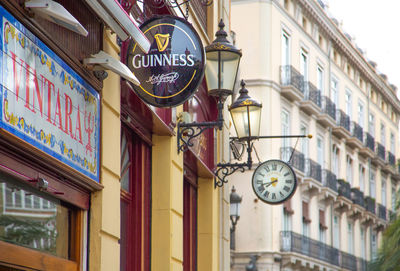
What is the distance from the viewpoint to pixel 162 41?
8.23 m

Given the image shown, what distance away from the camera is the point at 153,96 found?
8297mm

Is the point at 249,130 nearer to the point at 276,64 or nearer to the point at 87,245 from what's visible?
the point at 87,245

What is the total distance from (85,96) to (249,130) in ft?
14.8

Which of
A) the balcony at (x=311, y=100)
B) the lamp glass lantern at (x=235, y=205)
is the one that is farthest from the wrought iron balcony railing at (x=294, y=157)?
the lamp glass lantern at (x=235, y=205)

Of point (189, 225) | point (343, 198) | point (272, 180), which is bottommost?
point (189, 225)

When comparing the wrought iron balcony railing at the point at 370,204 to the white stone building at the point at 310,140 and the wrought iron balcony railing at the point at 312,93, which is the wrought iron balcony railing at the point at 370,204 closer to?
the white stone building at the point at 310,140

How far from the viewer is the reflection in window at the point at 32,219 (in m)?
5.74

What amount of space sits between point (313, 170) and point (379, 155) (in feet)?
51.5

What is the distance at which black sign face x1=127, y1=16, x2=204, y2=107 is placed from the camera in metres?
8.21

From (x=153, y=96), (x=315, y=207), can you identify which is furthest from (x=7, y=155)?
(x=315, y=207)

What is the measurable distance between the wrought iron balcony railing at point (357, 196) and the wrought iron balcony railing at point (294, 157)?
30.5 ft

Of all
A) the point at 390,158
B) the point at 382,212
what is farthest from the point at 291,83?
the point at 390,158

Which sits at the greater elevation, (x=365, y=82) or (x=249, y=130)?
(x=365, y=82)

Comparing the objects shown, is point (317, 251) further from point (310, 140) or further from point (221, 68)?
point (221, 68)
